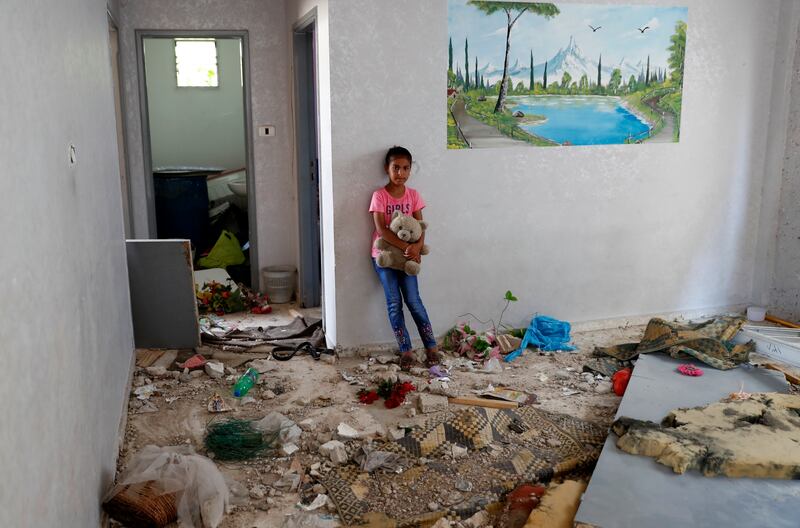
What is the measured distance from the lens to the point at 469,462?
3340 mm

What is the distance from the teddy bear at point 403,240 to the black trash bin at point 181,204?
3294 millimetres

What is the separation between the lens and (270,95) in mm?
5938

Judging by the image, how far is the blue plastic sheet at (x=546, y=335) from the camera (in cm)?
495

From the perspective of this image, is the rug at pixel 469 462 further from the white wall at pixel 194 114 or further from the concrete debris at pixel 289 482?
the white wall at pixel 194 114

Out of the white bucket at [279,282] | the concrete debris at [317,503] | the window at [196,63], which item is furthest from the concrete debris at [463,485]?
the window at [196,63]

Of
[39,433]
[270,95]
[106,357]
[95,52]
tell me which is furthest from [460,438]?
[270,95]

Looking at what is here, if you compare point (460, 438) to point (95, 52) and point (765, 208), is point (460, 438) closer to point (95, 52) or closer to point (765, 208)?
point (95, 52)

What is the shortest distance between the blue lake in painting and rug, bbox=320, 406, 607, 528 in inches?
83.0

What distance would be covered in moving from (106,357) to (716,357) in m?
3.40

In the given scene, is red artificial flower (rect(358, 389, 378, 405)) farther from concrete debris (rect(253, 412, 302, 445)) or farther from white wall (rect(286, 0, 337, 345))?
white wall (rect(286, 0, 337, 345))

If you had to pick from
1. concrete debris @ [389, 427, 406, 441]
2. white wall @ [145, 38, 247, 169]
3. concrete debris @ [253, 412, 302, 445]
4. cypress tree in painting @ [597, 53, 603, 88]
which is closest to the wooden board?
concrete debris @ [253, 412, 302, 445]

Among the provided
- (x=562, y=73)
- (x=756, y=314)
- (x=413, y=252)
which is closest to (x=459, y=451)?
(x=413, y=252)

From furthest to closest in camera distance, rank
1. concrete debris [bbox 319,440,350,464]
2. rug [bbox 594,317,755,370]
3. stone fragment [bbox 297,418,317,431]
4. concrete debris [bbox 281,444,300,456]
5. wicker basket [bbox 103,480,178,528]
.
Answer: rug [bbox 594,317,755,370] → stone fragment [bbox 297,418,317,431] → concrete debris [bbox 281,444,300,456] → concrete debris [bbox 319,440,350,464] → wicker basket [bbox 103,480,178,528]

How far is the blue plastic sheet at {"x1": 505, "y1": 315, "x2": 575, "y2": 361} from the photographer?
4953mm
